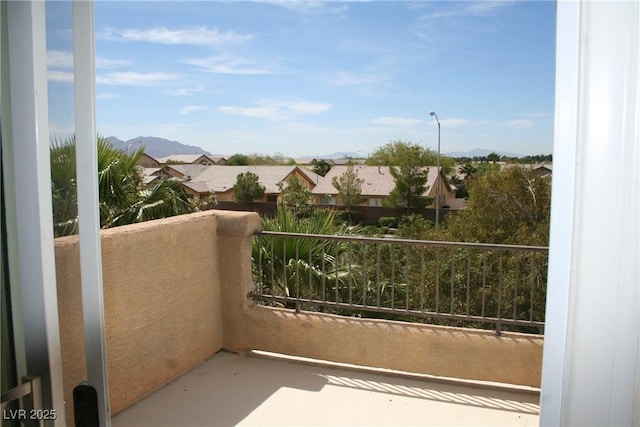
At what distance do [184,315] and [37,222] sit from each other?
2.50 m

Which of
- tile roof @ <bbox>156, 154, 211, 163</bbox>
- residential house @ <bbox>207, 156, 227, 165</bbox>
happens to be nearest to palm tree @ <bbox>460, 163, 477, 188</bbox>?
residential house @ <bbox>207, 156, 227, 165</bbox>

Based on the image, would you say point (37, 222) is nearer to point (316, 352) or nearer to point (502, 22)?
point (316, 352)

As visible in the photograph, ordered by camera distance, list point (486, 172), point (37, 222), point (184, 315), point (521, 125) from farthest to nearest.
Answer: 1. point (521, 125)
2. point (486, 172)
3. point (184, 315)
4. point (37, 222)

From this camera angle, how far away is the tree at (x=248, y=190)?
1808cm

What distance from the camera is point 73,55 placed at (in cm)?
63

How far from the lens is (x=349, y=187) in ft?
59.5

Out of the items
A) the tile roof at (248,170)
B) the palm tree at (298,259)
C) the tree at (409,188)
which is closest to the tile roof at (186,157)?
the tile roof at (248,170)

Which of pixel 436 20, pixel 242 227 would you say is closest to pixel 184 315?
pixel 242 227

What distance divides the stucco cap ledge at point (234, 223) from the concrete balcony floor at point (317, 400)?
2.86 ft

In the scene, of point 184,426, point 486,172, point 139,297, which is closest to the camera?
point 184,426

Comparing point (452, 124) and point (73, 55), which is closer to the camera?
point (73, 55)

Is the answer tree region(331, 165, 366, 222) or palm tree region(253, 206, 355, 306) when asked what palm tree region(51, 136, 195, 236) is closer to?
palm tree region(253, 206, 355, 306)

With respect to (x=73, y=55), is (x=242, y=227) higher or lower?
lower

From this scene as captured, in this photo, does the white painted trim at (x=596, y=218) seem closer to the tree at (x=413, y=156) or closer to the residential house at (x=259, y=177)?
the residential house at (x=259, y=177)
